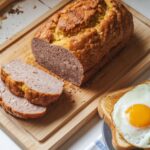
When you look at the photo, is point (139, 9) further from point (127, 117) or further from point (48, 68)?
point (127, 117)

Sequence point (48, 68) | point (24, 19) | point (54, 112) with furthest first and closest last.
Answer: point (24, 19) < point (48, 68) < point (54, 112)

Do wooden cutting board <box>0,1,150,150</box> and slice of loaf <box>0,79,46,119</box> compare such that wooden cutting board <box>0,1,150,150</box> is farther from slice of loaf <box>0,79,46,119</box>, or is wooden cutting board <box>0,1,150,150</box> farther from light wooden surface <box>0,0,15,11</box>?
light wooden surface <box>0,0,15,11</box>

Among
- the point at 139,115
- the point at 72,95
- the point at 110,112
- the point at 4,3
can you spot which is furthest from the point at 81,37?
the point at 4,3

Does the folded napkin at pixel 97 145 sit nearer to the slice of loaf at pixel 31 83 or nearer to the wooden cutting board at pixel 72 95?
the wooden cutting board at pixel 72 95

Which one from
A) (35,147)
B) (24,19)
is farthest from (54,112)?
(24,19)

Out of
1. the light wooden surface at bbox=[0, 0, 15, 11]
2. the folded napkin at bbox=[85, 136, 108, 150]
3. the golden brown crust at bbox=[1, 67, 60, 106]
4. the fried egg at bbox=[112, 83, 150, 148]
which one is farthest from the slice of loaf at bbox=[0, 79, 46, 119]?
the light wooden surface at bbox=[0, 0, 15, 11]

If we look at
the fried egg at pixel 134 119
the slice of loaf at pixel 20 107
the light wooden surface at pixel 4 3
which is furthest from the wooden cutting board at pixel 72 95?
the light wooden surface at pixel 4 3

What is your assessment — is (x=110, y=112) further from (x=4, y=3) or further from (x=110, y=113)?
(x=4, y=3)
